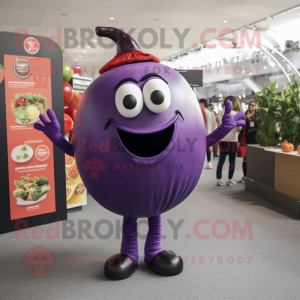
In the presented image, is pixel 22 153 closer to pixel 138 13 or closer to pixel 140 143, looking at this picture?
pixel 140 143

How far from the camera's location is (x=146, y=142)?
193 cm

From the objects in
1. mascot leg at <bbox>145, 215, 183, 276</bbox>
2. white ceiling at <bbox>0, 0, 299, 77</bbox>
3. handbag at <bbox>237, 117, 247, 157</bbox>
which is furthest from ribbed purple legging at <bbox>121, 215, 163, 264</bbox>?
white ceiling at <bbox>0, 0, 299, 77</bbox>

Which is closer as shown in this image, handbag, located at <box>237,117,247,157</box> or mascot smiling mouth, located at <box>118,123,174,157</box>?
mascot smiling mouth, located at <box>118,123,174,157</box>

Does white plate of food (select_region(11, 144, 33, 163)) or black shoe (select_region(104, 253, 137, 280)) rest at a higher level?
white plate of food (select_region(11, 144, 33, 163))

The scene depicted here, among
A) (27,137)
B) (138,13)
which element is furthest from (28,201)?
(138,13)

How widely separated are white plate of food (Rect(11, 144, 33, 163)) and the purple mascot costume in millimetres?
1283

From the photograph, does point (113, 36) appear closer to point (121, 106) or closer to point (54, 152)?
point (121, 106)

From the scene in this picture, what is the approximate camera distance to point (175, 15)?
26.8 feet

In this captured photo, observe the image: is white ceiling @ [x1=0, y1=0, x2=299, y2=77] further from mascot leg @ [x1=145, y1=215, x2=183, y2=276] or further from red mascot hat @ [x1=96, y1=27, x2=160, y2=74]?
mascot leg @ [x1=145, y1=215, x2=183, y2=276]

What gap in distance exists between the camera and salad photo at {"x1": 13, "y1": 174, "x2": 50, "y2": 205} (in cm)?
316

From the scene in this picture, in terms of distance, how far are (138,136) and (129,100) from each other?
0.94ft

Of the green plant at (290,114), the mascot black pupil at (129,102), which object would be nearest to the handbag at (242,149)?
the green plant at (290,114)

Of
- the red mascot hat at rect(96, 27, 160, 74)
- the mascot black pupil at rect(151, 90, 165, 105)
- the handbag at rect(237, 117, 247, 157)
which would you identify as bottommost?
the handbag at rect(237, 117, 247, 157)

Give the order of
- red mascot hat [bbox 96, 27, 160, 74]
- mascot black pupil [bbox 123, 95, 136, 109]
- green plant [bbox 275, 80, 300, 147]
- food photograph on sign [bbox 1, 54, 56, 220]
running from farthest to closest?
green plant [bbox 275, 80, 300, 147] < food photograph on sign [bbox 1, 54, 56, 220] < red mascot hat [bbox 96, 27, 160, 74] < mascot black pupil [bbox 123, 95, 136, 109]
